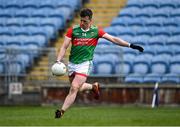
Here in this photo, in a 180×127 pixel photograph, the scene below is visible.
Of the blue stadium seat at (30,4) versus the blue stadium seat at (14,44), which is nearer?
the blue stadium seat at (14,44)

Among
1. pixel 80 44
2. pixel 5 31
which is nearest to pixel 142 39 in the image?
pixel 5 31

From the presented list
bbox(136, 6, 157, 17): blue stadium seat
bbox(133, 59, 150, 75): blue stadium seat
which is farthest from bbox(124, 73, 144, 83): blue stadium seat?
bbox(136, 6, 157, 17): blue stadium seat

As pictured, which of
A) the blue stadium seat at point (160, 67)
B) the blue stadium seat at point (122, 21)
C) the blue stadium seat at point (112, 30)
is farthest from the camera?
the blue stadium seat at point (122, 21)

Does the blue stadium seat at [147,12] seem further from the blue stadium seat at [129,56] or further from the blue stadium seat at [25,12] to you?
the blue stadium seat at [25,12]

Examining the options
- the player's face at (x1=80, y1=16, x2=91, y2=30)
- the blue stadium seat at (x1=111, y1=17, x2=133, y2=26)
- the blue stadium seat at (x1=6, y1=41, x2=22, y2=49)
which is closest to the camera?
the player's face at (x1=80, y1=16, x2=91, y2=30)

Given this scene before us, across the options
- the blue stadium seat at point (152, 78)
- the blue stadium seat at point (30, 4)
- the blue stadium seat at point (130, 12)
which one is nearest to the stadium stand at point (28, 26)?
the blue stadium seat at point (30, 4)

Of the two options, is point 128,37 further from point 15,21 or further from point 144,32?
point 15,21

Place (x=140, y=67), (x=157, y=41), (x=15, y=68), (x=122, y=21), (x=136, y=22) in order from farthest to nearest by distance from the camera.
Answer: (x=122, y=21) < (x=136, y=22) < (x=157, y=41) < (x=140, y=67) < (x=15, y=68)

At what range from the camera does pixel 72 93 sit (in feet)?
52.1

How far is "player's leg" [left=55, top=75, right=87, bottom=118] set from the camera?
51.7 feet

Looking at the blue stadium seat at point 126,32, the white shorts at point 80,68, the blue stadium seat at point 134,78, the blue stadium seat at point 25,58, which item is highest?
the blue stadium seat at point 126,32

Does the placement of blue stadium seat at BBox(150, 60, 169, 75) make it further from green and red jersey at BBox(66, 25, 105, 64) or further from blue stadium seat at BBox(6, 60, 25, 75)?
green and red jersey at BBox(66, 25, 105, 64)

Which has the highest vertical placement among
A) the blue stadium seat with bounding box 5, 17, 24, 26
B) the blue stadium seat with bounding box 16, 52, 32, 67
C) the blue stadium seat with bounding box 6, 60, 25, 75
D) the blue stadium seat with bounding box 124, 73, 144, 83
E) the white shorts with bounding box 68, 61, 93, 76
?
the blue stadium seat with bounding box 5, 17, 24, 26

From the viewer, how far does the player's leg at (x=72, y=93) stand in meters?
15.7
